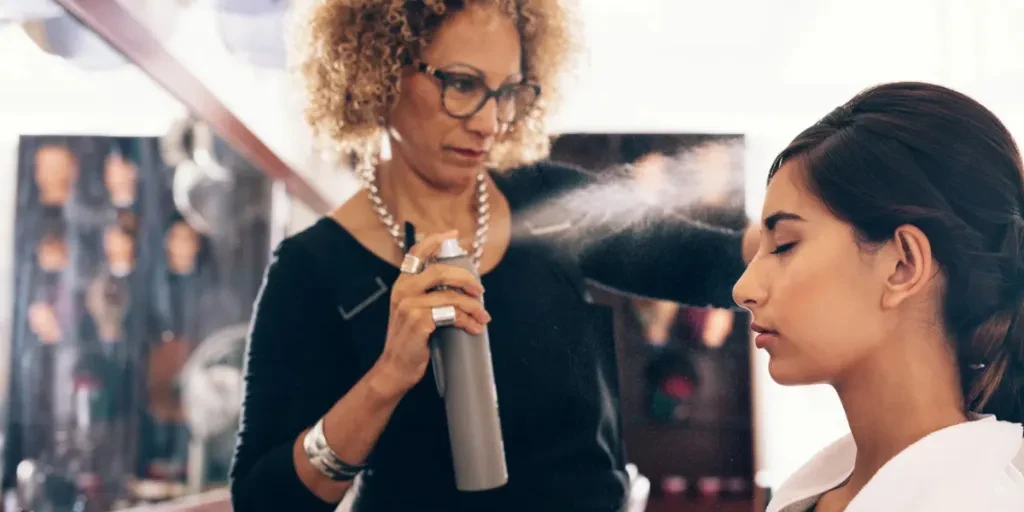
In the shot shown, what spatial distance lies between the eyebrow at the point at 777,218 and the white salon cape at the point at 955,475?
16cm

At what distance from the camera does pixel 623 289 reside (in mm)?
750

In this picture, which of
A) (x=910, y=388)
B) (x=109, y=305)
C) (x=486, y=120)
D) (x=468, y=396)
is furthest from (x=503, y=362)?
(x=109, y=305)

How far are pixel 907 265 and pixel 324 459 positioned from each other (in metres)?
0.46

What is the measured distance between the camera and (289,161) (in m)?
0.91

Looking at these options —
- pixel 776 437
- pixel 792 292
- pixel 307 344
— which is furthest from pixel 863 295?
pixel 307 344

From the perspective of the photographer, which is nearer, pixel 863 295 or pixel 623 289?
pixel 863 295

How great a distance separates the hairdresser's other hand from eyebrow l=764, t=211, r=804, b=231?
129mm

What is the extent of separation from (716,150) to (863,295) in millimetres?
276

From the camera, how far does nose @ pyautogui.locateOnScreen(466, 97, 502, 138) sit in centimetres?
65

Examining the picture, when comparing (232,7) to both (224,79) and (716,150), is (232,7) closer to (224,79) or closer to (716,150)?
(224,79)

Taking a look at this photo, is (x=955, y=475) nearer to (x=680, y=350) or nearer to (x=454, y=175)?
(x=680, y=350)

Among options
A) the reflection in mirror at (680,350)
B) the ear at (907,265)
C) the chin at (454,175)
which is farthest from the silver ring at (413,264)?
the ear at (907,265)

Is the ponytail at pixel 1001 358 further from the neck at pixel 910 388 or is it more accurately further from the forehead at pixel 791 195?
the forehead at pixel 791 195

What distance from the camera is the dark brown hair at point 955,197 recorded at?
494 millimetres
